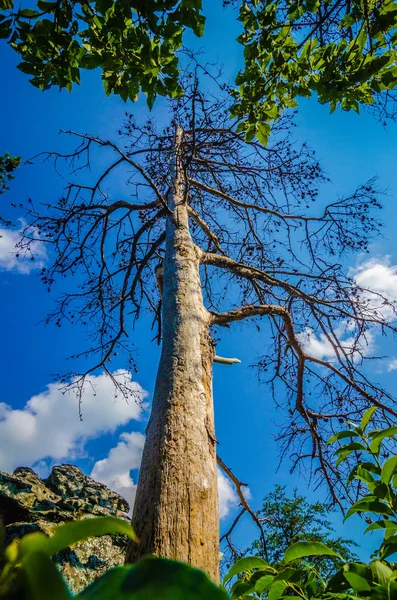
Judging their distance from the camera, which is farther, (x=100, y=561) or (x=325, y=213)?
(x=325, y=213)

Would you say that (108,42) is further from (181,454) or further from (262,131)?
(181,454)

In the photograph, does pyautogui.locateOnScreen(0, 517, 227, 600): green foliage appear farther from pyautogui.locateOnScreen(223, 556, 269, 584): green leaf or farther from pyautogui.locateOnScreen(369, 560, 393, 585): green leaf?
pyautogui.locateOnScreen(223, 556, 269, 584): green leaf

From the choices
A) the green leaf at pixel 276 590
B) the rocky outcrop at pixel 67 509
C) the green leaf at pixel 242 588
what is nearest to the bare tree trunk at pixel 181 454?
the green leaf at pixel 242 588

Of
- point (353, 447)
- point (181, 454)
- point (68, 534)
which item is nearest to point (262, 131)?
point (181, 454)

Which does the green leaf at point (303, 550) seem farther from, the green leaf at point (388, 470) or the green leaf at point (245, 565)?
the green leaf at point (388, 470)

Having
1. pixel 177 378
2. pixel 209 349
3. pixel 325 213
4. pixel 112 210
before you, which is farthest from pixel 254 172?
pixel 177 378

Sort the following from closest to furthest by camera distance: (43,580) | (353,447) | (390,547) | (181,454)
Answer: (43,580), (390,547), (353,447), (181,454)

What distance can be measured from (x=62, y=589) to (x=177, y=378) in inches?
75.0

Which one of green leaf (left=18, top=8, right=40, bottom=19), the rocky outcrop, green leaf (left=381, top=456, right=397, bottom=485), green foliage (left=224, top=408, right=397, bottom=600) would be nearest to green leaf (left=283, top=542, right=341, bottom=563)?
green foliage (left=224, top=408, right=397, bottom=600)

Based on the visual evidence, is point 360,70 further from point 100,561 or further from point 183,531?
point 100,561

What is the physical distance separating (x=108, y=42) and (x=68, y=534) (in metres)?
2.93

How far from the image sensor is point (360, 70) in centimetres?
245

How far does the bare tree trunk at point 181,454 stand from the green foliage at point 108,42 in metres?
1.51

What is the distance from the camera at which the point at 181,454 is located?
175 cm
